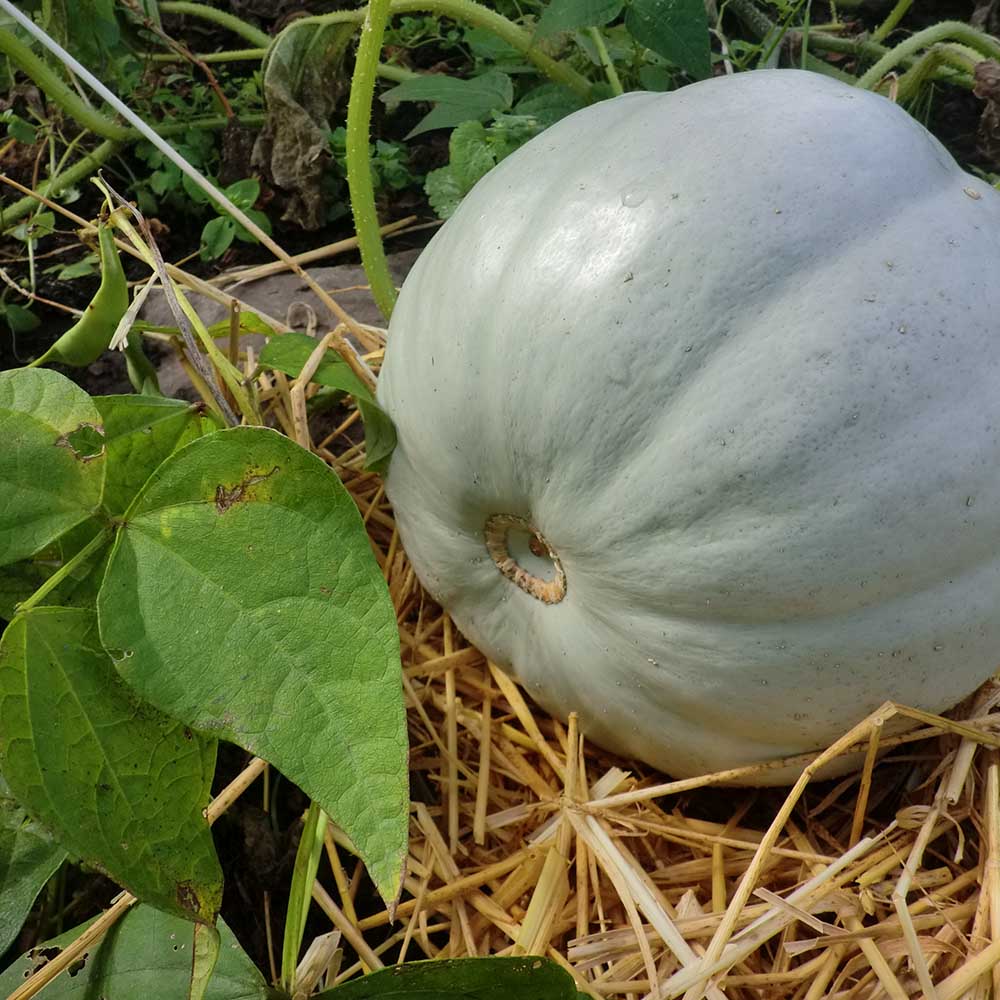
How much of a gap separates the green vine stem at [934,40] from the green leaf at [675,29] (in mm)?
275

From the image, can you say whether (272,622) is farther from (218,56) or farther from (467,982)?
(218,56)

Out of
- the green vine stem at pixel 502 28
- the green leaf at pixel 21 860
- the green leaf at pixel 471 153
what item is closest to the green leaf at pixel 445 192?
the green leaf at pixel 471 153

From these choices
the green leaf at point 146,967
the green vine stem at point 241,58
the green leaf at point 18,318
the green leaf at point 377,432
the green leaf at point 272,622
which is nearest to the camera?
the green leaf at point 272,622

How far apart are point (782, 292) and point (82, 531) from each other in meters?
0.66

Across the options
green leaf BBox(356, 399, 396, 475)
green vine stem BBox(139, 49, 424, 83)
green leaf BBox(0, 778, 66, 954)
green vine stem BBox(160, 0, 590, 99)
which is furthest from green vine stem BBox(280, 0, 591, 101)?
green leaf BBox(0, 778, 66, 954)

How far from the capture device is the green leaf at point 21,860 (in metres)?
0.99

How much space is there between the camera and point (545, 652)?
111cm

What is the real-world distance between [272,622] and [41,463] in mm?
257

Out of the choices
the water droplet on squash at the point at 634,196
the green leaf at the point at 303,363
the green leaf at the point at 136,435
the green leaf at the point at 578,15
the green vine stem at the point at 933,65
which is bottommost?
the green leaf at the point at 303,363

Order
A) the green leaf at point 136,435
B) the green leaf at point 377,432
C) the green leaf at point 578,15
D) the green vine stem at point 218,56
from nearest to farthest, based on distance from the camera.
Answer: the green leaf at point 136,435
the green leaf at point 377,432
the green leaf at point 578,15
the green vine stem at point 218,56

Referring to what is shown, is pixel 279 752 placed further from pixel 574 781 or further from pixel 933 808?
pixel 933 808

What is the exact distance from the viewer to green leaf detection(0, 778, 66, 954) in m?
0.99

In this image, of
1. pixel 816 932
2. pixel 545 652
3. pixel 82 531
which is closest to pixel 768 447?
pixel 545 652

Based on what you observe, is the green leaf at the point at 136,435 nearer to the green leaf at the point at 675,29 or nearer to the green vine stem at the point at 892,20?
the green leaf at the point at 675,29
